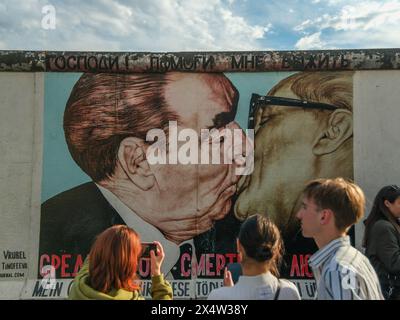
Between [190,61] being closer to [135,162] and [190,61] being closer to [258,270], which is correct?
[135,162]

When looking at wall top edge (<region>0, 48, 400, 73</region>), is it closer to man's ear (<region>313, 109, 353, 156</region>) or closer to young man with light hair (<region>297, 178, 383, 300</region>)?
man's ear (<region>313, 109, 353, 156</region>)

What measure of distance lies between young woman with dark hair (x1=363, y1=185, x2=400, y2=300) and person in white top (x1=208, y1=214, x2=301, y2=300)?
5.07 ft

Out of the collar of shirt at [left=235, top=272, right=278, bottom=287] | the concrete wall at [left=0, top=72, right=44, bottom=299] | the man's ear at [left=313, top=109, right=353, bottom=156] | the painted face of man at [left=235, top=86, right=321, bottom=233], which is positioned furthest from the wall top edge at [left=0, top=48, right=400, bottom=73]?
the collar of shirt at [left=235, top=272, right=278, bottom=287]

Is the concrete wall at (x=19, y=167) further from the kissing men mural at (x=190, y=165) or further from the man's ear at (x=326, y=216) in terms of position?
the man's ear at (x=326, y=216)

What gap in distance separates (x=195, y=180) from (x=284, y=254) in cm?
129

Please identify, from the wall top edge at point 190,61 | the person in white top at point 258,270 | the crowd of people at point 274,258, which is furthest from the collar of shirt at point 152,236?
the person in white top at point 258,270

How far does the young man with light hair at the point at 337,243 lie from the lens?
1.82 m

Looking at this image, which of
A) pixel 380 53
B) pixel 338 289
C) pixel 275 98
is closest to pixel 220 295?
pixel 338 289

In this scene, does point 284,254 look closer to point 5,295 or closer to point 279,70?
point 279,70

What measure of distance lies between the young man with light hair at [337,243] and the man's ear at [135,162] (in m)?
2.81

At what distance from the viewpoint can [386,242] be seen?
326 centimetres

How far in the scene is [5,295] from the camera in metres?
4.51

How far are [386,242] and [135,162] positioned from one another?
108 inches

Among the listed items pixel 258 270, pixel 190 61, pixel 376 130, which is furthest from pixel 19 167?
pixel 376 130
